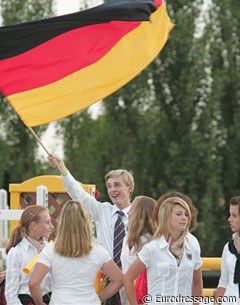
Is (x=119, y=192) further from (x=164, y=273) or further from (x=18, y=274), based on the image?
(x=164, y=273)

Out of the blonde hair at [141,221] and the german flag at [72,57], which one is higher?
the german flag at [72,57]

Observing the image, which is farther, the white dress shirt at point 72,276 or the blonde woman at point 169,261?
the blonde woman at point 169,261

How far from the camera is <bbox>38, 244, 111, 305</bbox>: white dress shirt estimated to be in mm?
6840

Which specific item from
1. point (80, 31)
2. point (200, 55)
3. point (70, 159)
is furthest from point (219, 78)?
point (80, 31)

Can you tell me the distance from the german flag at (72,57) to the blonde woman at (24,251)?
161 centimetres

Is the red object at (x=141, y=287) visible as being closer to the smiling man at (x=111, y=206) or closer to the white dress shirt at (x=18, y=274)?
the white dress shirt at (x=18, y=274)

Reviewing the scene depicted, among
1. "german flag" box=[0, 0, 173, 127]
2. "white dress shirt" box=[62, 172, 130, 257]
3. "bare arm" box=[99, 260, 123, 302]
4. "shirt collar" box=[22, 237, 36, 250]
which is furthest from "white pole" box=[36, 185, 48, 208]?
"bare arm" box=[99, 260, 123, 302]

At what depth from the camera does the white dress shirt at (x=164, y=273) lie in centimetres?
697

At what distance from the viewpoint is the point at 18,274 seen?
765 cm

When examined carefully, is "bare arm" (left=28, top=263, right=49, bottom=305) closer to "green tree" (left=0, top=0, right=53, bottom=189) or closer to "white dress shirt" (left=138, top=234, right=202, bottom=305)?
"white dress shirt" (left=138, top=234, right=202, bottom=305)

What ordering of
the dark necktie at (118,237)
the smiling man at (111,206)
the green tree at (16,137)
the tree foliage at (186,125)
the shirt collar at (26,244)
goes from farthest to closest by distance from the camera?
the green tree at (16,137) < the tree foliage at (186,125) < the smiling man at (111,206) < the dark necktie at (118,237) < the shirt collar at (26,244)

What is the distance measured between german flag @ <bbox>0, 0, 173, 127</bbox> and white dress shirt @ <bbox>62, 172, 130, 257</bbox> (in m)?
1.03

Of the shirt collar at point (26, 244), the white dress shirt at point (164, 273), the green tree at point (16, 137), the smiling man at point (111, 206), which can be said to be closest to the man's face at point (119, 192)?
the smiling man at point (111, 206)

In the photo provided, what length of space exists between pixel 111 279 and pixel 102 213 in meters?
1.49
